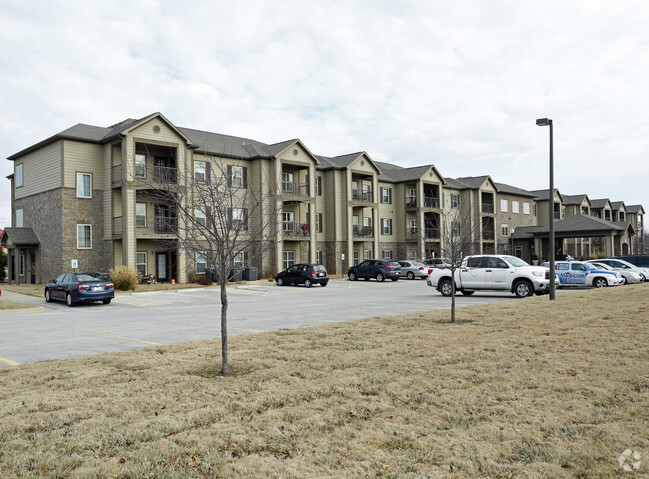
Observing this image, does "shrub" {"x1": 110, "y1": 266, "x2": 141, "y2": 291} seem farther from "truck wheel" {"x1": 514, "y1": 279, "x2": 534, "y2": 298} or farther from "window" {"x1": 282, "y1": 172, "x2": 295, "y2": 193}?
"truck wheel" {"x1": 514, "y1": 279, "x2": 534, "y2": 298}

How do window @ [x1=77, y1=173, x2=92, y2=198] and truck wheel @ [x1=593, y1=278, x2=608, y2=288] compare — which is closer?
truck wheel @ [x1=593, y1=278, x2=608, y2=288]

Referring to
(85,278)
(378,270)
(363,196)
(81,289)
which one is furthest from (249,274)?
(81,289)

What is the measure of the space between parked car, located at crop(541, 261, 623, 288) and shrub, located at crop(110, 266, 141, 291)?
22.6 m

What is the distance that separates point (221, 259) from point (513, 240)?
6241 cm

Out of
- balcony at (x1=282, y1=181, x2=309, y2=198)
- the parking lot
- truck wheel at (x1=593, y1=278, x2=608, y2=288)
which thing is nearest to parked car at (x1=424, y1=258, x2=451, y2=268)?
the parking lot

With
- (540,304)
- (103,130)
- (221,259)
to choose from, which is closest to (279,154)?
(103,130)

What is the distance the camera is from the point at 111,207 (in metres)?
33.8

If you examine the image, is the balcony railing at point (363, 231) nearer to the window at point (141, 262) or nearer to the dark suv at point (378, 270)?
the dark suv at point (378, 270)

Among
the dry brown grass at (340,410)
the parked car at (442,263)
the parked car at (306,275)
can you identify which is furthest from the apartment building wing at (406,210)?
the dry brown grass at (340,410)

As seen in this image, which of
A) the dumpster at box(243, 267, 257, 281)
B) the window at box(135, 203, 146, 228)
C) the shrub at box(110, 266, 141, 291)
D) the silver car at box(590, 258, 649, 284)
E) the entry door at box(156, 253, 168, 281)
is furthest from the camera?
the dumpster at box(243, 267, 257, 281)

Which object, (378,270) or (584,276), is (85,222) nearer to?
(378,270)

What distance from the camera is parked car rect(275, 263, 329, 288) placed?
3393 centimetres

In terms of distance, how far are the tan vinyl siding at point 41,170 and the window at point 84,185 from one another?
3.68 ft

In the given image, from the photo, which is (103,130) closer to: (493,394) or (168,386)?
(168,386)
